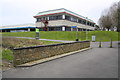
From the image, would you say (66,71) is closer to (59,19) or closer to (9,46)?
(9,46)

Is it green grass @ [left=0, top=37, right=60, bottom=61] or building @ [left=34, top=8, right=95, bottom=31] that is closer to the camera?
green grass @ [left=0, top=37, right=60, bottom=61]

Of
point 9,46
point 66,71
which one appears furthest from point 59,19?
point 66,71

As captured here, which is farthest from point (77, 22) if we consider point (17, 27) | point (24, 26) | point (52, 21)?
point (17, 27)

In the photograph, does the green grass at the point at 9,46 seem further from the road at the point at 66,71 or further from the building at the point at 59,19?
the building at the point at 59,19

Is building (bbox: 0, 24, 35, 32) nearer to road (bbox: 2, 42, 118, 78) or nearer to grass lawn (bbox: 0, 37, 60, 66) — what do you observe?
grass lawn (bbox: 0, 37, 60, 66)

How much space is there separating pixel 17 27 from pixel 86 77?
63.2 metres

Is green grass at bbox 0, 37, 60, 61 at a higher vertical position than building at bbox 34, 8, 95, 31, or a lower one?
lower

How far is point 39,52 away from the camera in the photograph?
8.33 meters

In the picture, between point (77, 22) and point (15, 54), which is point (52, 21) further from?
point (15, 54)

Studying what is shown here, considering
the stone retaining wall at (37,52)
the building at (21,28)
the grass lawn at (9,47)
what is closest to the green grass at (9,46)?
the grass lawn at (9,47)

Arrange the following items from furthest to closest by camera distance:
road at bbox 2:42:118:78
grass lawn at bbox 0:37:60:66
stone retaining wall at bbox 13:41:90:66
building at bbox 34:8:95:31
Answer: building at bbox 34:8:95:31
grass lawn at bbox 0:37:60:66
stone retaining wall at bbox 13:41:90:66
road at bbox 2:42:118:78

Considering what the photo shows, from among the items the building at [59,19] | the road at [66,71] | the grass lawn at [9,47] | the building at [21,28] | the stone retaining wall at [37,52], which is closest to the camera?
the road at [66,71]

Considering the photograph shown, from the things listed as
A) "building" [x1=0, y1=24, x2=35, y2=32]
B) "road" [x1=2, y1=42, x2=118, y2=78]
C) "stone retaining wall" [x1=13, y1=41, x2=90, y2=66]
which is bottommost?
"road" [x1=2, y1=42, x2=118, y2=78]

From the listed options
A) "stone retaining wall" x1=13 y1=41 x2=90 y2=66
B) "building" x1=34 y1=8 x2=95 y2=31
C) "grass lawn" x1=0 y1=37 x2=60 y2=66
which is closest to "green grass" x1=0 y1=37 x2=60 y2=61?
"grass lawn" x1=0 y1=37 x2=60 y2=66
